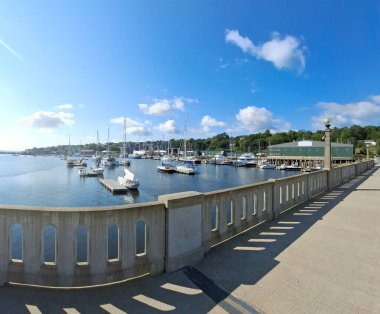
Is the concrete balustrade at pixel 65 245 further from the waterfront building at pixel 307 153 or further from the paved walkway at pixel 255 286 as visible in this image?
the waterfront building at pixel 307 153

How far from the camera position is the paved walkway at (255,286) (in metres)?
3.67

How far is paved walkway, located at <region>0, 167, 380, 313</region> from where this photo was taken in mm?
3674

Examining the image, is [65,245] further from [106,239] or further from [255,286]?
[255,286]

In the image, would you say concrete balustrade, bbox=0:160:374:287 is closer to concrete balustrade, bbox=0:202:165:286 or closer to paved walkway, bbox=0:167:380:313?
concrete balustrade, bbox=0:202:165:286

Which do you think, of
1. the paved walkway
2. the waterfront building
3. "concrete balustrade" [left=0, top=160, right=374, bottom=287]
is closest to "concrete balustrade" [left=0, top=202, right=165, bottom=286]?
→ "concrete balustrade" [left=0, top=160, right=374, bottom=287]

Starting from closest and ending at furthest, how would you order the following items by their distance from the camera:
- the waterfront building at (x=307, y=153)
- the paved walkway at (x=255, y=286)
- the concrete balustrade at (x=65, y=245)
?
1. the paved walkway at (x=255, y=286)
2. the concrete balustrade at (x=65, y=245)
3. the waterfront building at (x=307, y=153)

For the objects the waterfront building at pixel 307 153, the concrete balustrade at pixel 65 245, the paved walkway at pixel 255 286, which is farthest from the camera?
the waterfront building at pixel 307 153

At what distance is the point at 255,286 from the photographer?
4.22 metres

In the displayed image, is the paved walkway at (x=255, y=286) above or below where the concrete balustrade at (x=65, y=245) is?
below

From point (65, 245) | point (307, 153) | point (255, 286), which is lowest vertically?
point (255, 286)

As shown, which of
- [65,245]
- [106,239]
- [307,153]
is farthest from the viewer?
[307,153]

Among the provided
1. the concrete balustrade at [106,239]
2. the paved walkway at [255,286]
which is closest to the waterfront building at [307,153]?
the paved walkway at [255,286]

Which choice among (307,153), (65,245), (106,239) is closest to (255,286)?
(106,239)

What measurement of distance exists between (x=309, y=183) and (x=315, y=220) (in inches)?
157
